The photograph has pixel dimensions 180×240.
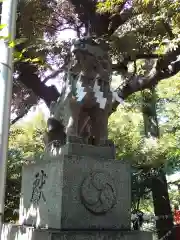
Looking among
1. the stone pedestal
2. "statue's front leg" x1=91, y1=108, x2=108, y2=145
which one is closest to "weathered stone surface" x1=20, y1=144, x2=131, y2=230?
the stone pedestal

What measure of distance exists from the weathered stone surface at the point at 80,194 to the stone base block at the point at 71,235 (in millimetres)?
155

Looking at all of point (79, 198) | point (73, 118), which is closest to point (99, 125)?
point (73, 118)

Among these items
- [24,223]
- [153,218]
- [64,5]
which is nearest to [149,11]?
[64,5]

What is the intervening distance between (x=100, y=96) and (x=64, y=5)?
241 inches

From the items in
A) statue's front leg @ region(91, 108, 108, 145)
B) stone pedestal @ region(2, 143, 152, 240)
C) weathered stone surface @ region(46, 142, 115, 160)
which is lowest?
stone pedestal @ region(2, 143, 152, 240)

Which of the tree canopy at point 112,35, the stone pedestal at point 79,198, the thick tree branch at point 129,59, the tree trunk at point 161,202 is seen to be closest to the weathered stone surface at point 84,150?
the stone pedestal at point 79,198

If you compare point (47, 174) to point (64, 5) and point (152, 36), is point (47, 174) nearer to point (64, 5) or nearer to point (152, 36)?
point (152, 36)

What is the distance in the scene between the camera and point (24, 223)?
4.07 meters

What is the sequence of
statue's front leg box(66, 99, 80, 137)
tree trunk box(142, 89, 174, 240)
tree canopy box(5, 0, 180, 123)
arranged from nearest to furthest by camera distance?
statue's front leg box(66, 99, 80, 137), tree canopy box(5, 0, 180, 123), tree trunk box(142, 89, 174, 240)

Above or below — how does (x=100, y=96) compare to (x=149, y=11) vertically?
below

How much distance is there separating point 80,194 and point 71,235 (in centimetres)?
46

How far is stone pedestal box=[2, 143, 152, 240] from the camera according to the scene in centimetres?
340

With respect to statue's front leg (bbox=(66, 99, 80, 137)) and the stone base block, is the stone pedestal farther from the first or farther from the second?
statue's front leg (bbox=(66, 99, 80, 137))

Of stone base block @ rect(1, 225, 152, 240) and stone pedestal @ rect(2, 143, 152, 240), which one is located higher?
stone pedestal @ rect(2, 143, 152, 240)
